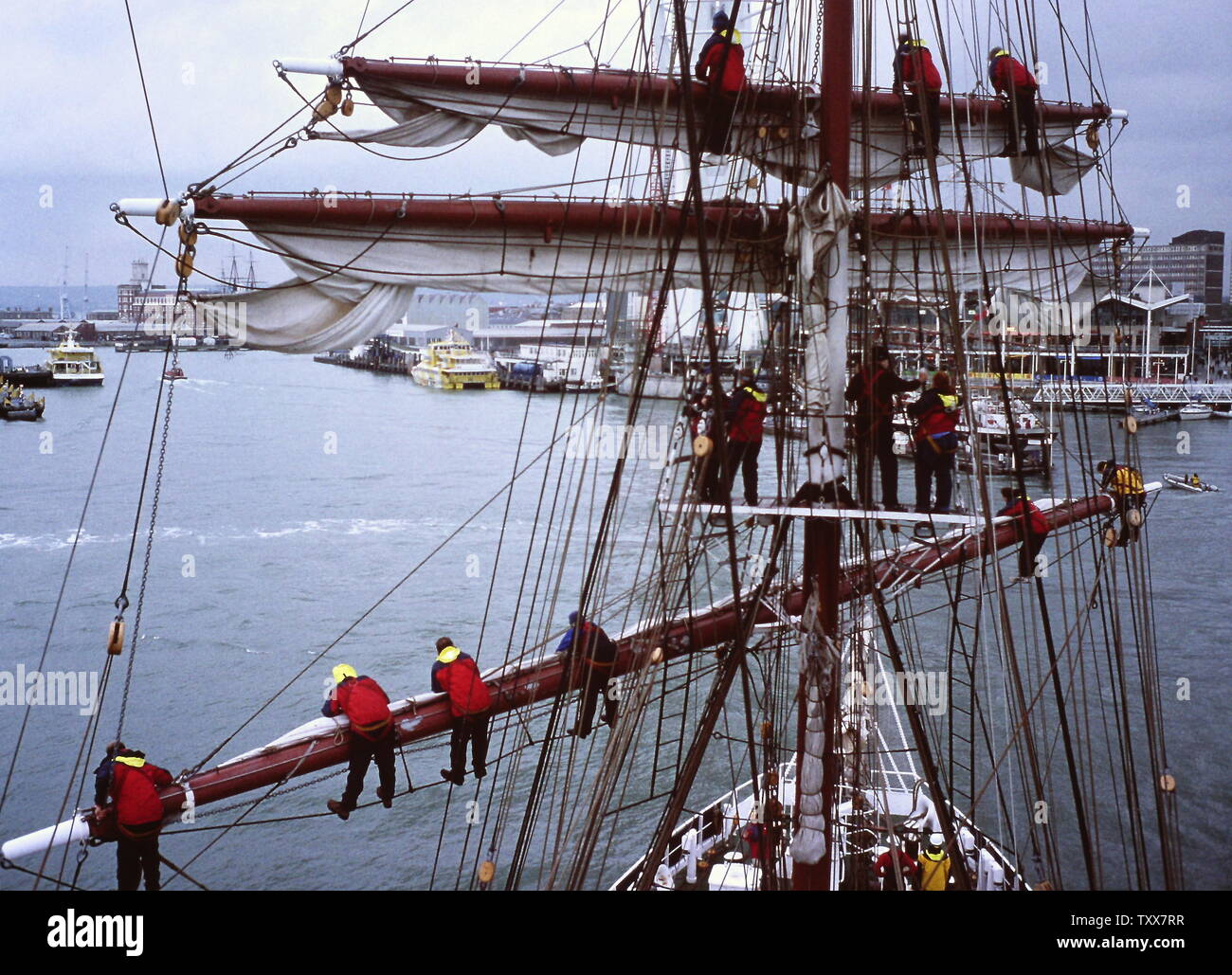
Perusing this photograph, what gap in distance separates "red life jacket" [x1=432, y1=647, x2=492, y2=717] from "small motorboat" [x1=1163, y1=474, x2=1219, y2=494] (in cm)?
3631

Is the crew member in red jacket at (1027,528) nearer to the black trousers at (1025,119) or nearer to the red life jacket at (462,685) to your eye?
the black trousers at (1025,119)

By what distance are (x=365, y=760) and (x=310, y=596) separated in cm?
1612

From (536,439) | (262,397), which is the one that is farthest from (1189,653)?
(262,397)

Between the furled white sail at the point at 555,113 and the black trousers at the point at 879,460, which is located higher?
Result: the furled white sail at the point at 555,113

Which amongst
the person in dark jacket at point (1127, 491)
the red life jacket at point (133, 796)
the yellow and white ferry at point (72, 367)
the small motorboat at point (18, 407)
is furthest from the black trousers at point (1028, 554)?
the yellow and white ferry at point (72, 367)

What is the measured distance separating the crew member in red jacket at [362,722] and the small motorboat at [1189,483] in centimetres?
3685

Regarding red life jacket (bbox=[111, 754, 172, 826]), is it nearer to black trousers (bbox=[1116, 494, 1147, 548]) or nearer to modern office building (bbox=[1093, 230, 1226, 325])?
black trousers (bbox=[1116, 494, 1147, 548])

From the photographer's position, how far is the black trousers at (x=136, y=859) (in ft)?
32.8

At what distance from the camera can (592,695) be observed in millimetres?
11117

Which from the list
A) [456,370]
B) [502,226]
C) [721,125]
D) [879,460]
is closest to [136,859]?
[502,226]

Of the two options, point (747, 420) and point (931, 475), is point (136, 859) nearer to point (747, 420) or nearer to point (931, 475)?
point (747, 420)

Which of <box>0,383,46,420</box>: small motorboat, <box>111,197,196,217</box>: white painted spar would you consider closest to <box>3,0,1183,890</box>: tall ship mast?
<box>111,197,196,217</box>: white painted spar
